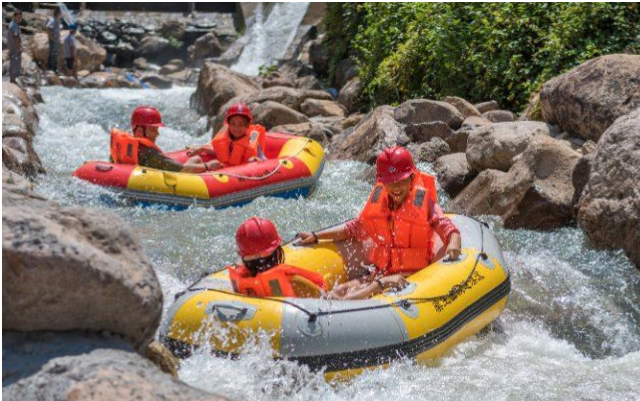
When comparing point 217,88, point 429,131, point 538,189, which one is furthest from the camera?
point 217,88

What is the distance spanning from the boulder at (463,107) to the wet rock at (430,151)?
0.80 meters

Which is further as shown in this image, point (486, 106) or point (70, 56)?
point (70, 56)

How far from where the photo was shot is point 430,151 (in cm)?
965

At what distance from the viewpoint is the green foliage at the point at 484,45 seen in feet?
34.0

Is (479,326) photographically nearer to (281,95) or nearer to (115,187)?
(115,187)

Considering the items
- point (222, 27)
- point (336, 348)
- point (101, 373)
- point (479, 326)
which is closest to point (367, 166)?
point (479, 326)

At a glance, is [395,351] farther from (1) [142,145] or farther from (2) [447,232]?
(1) [142,145]

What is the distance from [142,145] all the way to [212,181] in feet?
2.57

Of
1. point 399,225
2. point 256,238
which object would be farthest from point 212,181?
point 256,238

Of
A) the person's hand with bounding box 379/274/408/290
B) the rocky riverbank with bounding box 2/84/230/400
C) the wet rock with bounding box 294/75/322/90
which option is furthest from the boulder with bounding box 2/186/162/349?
the wet rock with bounding box 294/75/322/90

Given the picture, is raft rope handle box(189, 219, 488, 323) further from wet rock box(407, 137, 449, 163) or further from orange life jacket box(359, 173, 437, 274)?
wet rock box(407, 137, 449, 163)

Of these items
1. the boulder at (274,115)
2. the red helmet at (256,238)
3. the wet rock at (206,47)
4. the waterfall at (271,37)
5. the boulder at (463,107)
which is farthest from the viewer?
the wet rock at (206,47)

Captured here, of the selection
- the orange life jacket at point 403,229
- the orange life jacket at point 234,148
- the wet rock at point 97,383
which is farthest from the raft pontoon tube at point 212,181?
the wet rock at point 97,383

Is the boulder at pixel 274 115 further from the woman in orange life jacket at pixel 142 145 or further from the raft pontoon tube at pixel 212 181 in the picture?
the woman in orange life jacket at pixel 142 145
